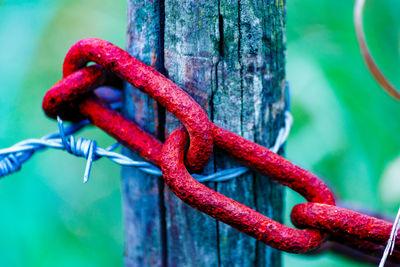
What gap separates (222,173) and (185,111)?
22 cm

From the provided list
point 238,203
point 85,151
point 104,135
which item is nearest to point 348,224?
point 238,203

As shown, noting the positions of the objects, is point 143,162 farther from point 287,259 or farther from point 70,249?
point 287,259

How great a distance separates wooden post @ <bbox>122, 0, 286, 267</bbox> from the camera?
84cm

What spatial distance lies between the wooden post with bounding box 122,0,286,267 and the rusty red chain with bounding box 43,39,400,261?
7cm

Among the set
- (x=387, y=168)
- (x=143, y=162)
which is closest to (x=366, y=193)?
(x=387, y=168)

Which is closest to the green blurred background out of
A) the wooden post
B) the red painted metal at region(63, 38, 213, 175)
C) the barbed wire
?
the barbed wire

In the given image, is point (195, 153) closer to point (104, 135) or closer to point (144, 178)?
point (144, 178)

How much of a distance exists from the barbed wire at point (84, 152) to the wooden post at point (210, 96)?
0.02 metres

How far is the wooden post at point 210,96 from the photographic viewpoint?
2.75 feet

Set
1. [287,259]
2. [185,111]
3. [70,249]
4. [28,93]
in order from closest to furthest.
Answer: [185,111] → [28,93] → [70,249] → [287,259]

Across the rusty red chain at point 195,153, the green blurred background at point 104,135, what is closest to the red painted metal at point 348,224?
the rusty red chain at point 195,153

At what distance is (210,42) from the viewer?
2.75 feet

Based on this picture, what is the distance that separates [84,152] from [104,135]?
7.05 ft

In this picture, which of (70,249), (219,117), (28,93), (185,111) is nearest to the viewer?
(185,111)
